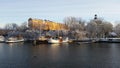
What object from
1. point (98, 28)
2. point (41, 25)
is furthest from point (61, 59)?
point (41, 25)

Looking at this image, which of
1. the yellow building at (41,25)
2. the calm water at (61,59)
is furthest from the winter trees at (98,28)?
the calm water at (61,59)

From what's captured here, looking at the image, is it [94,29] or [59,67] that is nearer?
[59,67]

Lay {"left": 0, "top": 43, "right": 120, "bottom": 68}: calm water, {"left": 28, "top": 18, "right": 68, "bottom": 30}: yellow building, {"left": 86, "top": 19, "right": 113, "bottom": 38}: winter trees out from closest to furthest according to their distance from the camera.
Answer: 1. {"left": 0, "top": 43, "right": 120, "bottom": 68}: calm water
2. {"left": 86, "top": 19, "right": 113, "bottom": 38}: winter trees
3. {"left": 28, "top": 18, "right": 68, "bottom": 30}: yellow building

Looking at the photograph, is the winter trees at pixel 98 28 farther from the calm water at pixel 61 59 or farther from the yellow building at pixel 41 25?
the calm water at pixel 61 59

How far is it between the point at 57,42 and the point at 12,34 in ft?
132

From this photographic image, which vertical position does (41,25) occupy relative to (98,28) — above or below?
above

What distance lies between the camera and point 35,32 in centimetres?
10612

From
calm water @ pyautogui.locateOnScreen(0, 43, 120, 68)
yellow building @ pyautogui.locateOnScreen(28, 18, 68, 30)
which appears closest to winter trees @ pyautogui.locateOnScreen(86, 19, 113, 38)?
yellow building @ pyautogui.locateOnScreen(28, 18, 68, 30)

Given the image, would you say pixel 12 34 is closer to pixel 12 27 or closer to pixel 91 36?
pixel 12 27

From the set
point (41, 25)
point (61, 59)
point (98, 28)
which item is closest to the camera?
point (61, 59)

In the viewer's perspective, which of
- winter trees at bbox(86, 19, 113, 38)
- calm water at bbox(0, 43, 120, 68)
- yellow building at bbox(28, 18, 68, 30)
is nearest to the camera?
calm water at bbox(0, 43, 120, 68)

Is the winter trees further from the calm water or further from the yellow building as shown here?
the calm water

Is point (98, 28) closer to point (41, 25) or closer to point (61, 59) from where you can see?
point (41, 25)

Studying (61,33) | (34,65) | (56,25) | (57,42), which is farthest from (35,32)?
(34,65)
